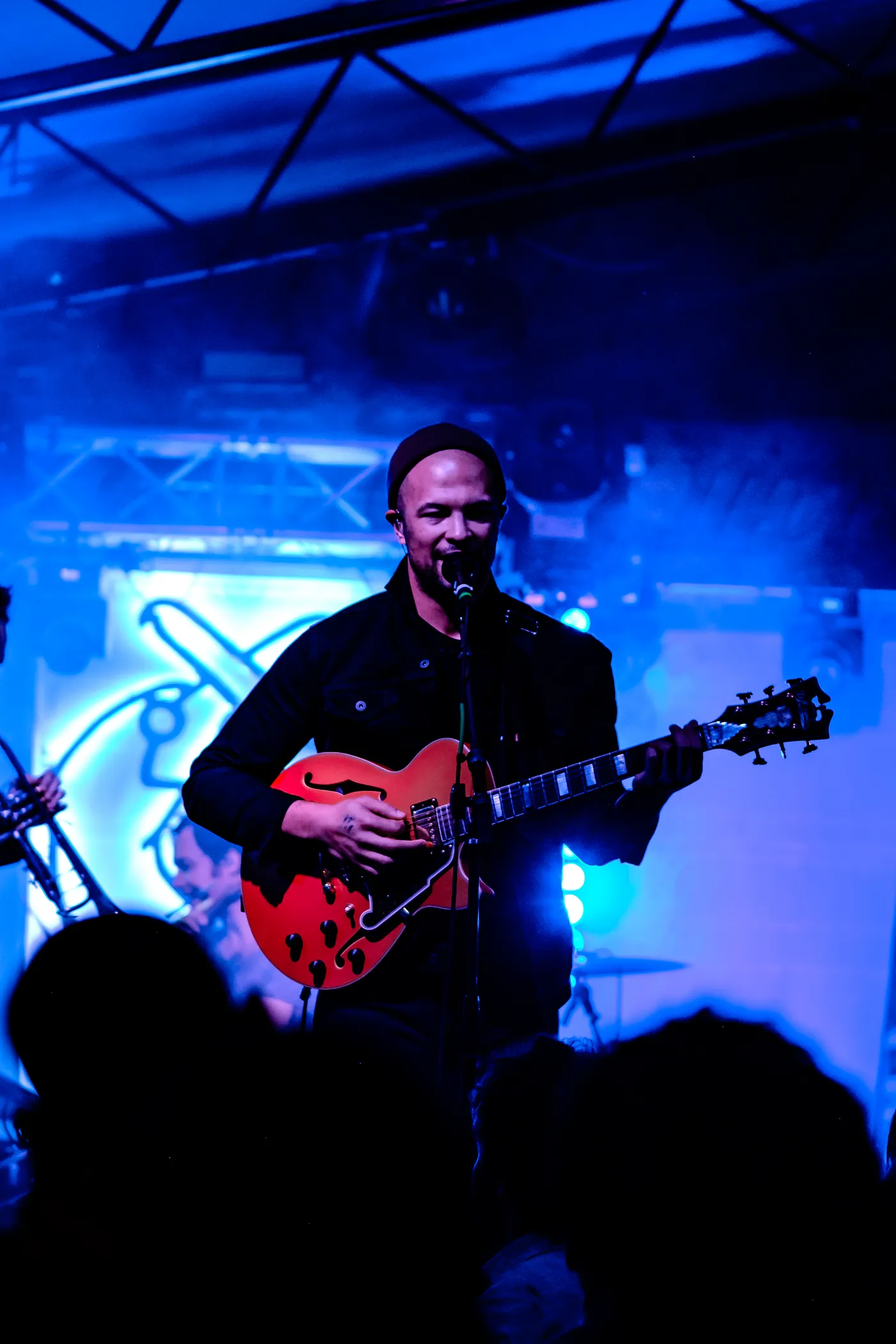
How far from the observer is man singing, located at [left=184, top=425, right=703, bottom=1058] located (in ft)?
8.33

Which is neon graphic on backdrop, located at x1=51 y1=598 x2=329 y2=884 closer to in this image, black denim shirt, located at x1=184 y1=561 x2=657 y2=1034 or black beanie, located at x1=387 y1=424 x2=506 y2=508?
black denim shirt, located at x1=184 y1=561 x2=657 y2=1034

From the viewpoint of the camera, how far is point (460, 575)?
7.93 ft

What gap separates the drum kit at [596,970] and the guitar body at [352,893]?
2657 millimetres

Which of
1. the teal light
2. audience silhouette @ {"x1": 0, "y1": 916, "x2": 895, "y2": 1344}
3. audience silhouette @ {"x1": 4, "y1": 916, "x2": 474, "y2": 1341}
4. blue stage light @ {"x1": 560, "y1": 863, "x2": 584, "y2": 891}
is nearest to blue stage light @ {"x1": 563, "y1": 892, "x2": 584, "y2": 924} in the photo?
blue stage light @ {"x1": 560, "y1": 863, "x2": 584, "y2": 891}

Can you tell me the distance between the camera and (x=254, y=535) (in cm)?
593

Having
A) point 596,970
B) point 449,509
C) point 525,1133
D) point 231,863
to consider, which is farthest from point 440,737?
point 231,863

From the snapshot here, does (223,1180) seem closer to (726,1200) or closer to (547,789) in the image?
(726,1200)

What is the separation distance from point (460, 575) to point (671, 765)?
65cm

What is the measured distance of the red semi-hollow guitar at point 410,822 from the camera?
2.59m

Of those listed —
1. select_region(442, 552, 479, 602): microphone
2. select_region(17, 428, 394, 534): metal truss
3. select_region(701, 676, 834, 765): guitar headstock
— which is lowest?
select_region(701, 676, 834, 765): guitar headstock

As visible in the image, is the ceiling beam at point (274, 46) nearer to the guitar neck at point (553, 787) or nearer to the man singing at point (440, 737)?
the man singing at point (440, 737)

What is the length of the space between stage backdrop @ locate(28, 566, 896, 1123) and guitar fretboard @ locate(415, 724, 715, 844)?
131 inches

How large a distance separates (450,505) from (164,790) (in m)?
3.79

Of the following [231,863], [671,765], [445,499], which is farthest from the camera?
[231,863]
